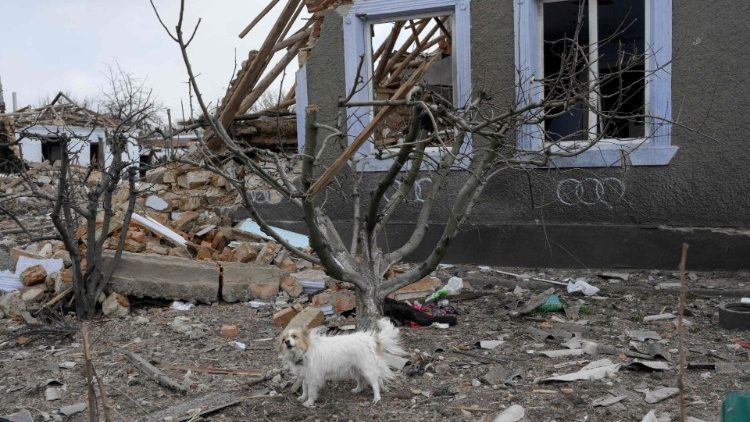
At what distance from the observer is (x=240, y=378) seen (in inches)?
222

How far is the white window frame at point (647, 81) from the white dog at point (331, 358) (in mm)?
3826

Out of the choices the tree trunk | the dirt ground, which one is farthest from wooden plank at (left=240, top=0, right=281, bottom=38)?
the tree trunk

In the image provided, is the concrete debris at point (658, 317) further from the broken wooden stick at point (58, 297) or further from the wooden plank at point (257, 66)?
the wooden plank at point (257, 66)

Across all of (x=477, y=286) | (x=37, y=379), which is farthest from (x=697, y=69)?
(x=37, y=379)

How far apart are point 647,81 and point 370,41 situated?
11.9 feet

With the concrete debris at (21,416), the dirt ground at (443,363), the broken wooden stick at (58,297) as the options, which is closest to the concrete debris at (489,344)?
the dirt ground at (443,363)

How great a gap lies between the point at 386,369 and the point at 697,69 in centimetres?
547

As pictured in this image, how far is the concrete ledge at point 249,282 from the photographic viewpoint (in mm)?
7949

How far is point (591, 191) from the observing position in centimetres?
884

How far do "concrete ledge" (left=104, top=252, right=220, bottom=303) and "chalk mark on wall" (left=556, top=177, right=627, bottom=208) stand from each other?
428 cm

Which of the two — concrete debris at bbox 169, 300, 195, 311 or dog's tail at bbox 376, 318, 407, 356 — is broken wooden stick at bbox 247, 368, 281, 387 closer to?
dog's tail at bbox 376, 318, 407, 356

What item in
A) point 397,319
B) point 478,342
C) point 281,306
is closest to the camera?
point 478,342

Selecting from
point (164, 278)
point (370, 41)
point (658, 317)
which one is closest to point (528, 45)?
point (370, 41)

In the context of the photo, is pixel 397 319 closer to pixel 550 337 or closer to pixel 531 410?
pixel 550 337
